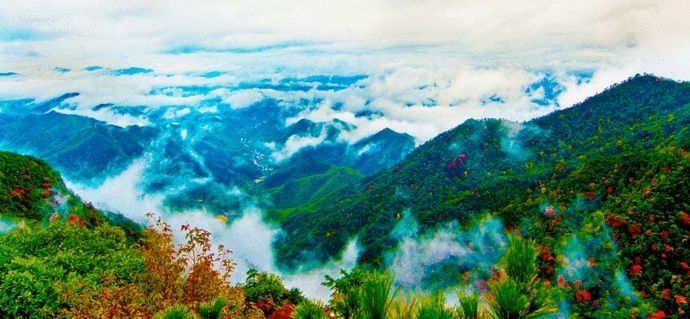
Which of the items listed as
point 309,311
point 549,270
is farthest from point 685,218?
point 309,311

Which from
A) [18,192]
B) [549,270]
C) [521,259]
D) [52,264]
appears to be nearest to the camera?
[521,259]

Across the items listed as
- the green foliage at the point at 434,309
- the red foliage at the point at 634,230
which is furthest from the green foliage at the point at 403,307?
the red foliage at the point at 634,230

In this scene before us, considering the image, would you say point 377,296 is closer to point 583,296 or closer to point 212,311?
point 212,311

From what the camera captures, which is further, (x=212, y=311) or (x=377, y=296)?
(x=212, y=311)

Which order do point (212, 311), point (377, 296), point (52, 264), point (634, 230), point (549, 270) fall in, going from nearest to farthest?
point (377, 296), point (212, 311), point (52, 264), point (634, 230), point (549, 270)

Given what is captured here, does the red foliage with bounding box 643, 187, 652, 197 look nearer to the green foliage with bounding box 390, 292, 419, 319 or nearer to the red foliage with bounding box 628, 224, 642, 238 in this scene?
the red foliage with bounding box 628, 224, 642, 238

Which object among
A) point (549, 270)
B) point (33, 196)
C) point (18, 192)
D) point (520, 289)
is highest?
point (520, 289)

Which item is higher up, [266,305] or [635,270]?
[266,305]

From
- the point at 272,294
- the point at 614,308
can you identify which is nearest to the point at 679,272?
the point at 614,308

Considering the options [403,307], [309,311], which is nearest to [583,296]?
[403,307]
